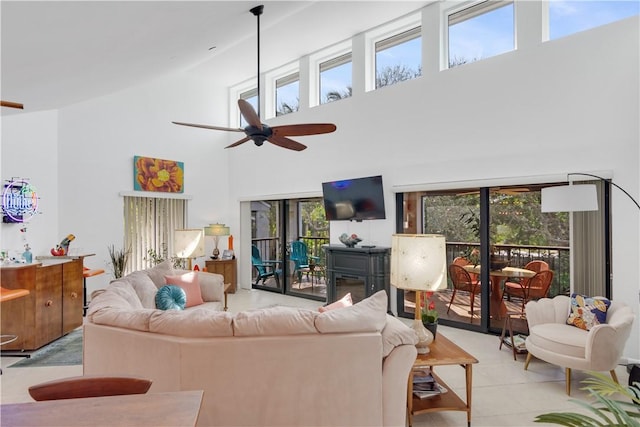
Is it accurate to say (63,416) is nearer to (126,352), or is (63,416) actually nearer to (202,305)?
(126,352)

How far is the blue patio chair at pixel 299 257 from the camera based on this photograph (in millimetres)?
6867

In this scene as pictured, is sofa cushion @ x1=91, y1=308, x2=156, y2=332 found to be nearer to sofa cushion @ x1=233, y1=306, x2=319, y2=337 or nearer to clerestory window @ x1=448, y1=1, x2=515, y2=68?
sofa cushion @ x1=233, y1=306, x2=319, y2=337

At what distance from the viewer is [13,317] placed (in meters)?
3.79

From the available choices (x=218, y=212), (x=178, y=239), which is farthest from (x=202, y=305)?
(x=218, y=212)

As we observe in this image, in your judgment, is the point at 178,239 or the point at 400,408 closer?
the point at 400,408

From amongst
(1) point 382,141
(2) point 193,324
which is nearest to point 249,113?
(2) point 193,324

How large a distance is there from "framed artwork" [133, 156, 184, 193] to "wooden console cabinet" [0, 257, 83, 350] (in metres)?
2.45

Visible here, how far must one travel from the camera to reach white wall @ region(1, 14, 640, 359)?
3.61m

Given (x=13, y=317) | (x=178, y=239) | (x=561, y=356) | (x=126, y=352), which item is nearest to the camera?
(x=126, y=352)

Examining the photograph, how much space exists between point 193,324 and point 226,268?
5245mm

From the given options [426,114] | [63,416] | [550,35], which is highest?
[550,35]

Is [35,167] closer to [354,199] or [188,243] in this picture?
[188,243]

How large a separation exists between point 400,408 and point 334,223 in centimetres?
408

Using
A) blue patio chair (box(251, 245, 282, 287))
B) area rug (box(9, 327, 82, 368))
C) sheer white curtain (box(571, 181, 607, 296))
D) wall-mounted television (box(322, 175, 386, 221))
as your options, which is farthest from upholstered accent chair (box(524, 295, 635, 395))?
blue patio chair (box(251, 245, 282, 287))
